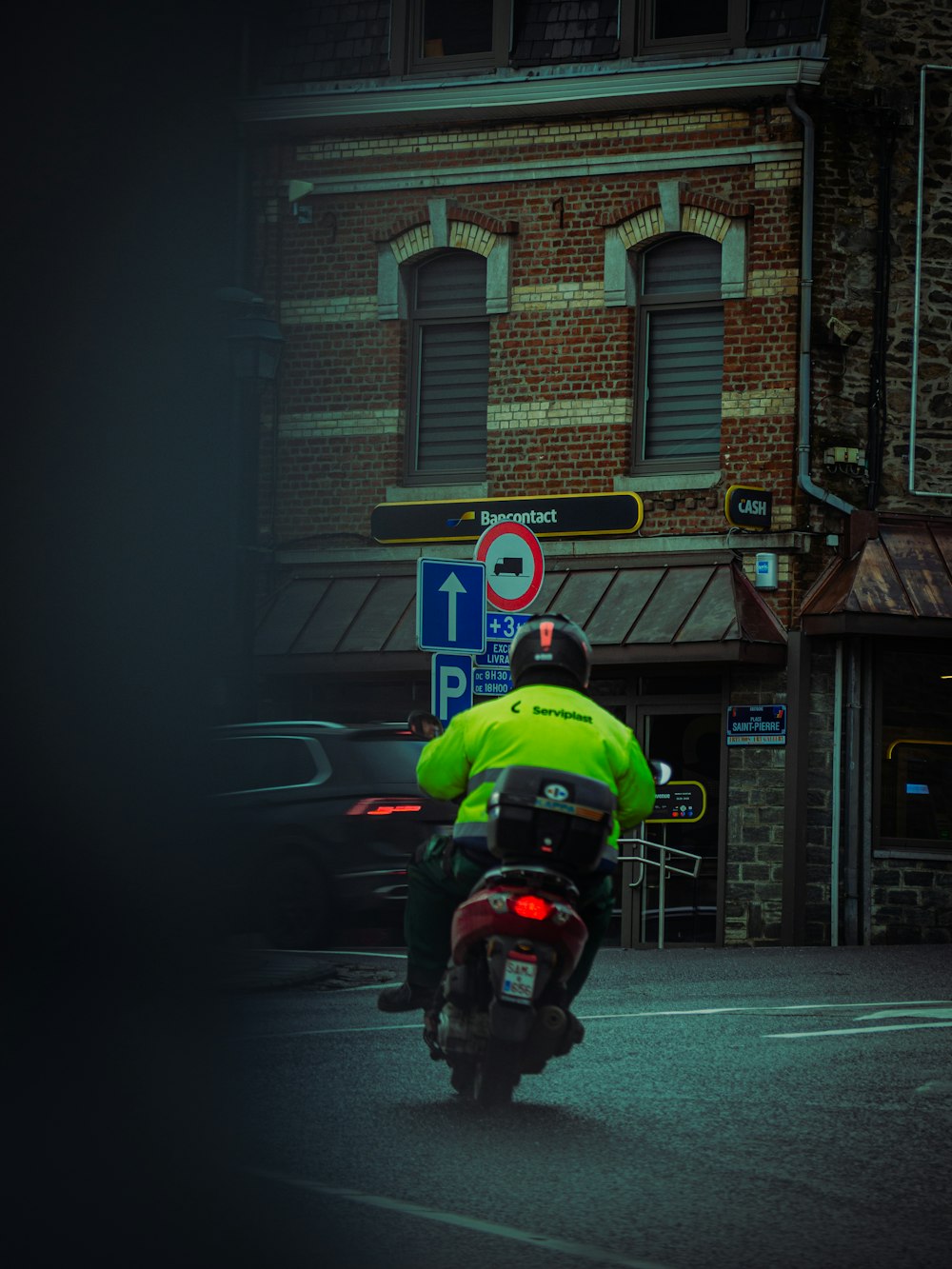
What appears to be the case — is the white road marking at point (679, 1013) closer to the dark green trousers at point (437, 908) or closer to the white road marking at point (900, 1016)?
the white road marking at point (900, 1016)

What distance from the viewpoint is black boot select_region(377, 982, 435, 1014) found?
269 inches

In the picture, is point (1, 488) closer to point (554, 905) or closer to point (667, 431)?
point (554, 905)

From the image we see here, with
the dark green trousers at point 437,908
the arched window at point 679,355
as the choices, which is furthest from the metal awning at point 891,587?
the dark green trousers at point 437,908

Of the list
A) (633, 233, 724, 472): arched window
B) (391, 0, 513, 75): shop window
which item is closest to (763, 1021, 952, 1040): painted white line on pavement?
(633, 233, 724, 472): arched window

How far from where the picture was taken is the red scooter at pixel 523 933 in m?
6.10

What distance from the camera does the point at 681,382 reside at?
19.8 meters

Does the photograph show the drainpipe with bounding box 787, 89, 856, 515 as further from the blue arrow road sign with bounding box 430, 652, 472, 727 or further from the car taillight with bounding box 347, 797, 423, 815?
the car taillight with bounding box 347, 797, 423, 815

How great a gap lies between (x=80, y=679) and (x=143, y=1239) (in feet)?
2.35

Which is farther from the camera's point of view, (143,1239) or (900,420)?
(900,420)

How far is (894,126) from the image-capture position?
750 inches

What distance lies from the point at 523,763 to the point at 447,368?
14.7m

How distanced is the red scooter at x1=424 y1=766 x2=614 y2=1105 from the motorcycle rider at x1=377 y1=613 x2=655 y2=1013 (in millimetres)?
111

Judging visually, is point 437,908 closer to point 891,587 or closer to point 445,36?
point 891,587

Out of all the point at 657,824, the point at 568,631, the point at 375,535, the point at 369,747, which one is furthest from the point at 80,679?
the point at 375,535
